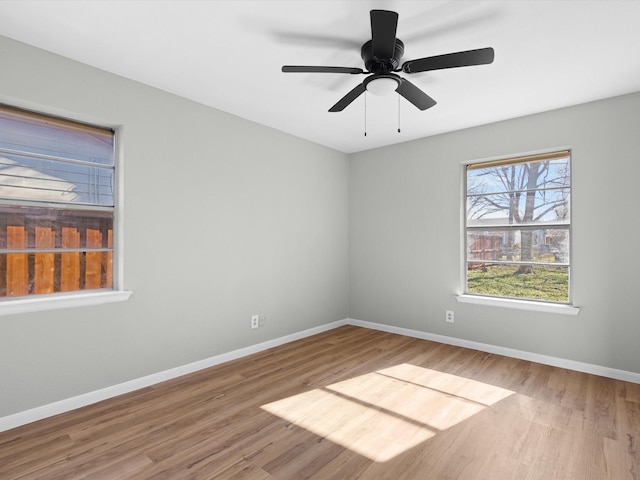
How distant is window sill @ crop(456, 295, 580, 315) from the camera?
3.24 m

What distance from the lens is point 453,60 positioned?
196 centimetres

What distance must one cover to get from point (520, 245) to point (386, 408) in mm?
2343

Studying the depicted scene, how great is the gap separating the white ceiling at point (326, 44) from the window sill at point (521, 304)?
6.34 feet

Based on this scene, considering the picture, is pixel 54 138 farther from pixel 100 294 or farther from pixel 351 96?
pixel 351 96

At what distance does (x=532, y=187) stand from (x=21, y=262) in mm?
4523

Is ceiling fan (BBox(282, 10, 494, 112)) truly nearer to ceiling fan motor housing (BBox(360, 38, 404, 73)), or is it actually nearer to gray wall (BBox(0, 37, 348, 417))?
ceiling fan motor housing (BBox(360, 38, 404, 73))

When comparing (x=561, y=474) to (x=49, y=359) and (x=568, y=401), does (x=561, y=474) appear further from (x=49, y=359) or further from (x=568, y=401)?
(x=49, y=359)

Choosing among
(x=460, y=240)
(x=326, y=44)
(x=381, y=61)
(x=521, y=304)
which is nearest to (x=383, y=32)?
(x=381, y=61)

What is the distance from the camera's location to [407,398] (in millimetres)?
2633

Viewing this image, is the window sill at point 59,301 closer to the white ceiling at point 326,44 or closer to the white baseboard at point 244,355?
the white baseboard at point 244,355

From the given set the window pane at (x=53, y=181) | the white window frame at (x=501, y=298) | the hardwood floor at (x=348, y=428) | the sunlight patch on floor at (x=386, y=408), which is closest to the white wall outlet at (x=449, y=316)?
the white window frame at (x=501, y=298)

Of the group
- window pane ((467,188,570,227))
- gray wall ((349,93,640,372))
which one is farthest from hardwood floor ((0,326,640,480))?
window pane ((467,188,570,227))

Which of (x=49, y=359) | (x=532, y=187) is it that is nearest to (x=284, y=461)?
(x=49, y=359)

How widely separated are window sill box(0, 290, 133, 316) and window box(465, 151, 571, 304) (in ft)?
11.8
